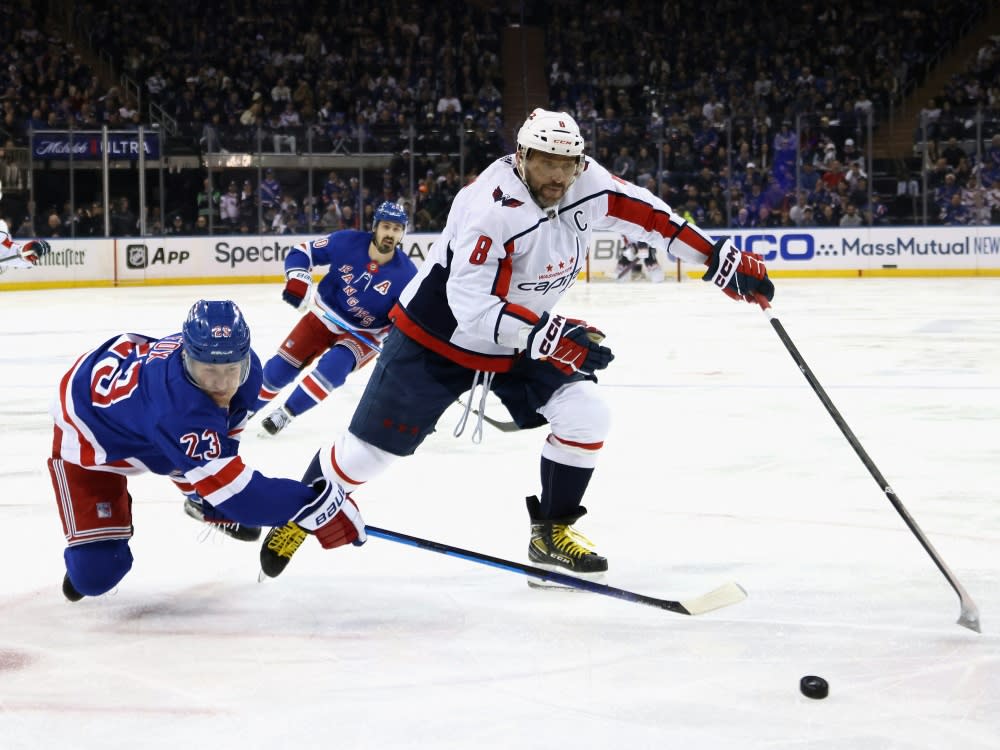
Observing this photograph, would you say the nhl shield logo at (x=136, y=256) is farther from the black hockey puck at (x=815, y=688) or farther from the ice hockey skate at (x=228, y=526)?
the black hockey puck at (x=815, y=688)

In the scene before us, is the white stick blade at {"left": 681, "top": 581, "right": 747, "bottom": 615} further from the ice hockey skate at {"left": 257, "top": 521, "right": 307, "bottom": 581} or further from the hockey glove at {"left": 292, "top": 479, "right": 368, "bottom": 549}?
the ice hockey skate at {"left": 257, "top": 521, "right": 307, "bottom": 581}

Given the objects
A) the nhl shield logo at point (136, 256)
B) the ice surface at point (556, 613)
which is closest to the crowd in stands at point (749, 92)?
the nhl shield logo at point (136, 256)

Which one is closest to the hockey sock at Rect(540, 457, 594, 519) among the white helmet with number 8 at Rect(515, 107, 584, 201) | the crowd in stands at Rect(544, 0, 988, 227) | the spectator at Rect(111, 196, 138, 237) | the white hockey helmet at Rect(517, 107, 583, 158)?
the white helmet with number 8 at Rect(515, 107, 584, 201)

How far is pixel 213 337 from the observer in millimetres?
2443

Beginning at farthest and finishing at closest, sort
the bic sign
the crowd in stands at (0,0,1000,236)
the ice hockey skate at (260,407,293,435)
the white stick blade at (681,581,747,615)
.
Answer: the bic sign < the crowd in stands at (0,0,1000,236) < the ice hockey skate at (260,407,293,435) < the white stick blade at (681,581,747,615)

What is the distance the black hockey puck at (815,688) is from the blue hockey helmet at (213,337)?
124cm

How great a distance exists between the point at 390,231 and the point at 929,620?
133 inches

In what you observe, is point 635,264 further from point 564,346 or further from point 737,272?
point 564,346

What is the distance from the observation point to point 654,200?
3.38 m

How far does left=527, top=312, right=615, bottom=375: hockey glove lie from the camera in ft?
9.50

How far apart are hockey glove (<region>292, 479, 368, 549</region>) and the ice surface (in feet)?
0.79

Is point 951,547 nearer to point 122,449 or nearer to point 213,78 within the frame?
point 122,449

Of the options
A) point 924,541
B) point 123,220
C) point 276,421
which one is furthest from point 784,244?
point 924,541

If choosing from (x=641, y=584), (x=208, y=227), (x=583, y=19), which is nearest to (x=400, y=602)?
(x=641, y=584)
